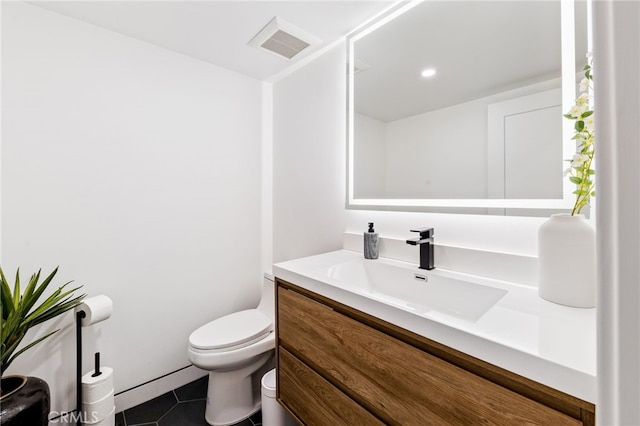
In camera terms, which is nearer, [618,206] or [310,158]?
[618,206]

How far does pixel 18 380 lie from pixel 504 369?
5.86ft

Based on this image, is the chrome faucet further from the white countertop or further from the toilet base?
the toilet base

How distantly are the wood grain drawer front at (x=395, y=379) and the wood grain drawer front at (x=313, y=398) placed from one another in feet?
0.10

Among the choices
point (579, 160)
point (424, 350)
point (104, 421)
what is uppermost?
point (579, 160)

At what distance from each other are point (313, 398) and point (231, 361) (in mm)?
553

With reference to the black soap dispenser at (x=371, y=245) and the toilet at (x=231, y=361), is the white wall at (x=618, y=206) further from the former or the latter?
the toilet at (x=231, y=361)

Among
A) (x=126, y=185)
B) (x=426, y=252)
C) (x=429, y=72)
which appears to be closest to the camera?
(x=426, y=252)

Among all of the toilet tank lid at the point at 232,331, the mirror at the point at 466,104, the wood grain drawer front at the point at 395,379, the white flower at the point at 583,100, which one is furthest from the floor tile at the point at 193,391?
the white flower at the point at 583,100

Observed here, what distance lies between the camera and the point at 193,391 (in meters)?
1.75

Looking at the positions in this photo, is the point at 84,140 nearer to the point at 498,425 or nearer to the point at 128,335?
the point at 128,335

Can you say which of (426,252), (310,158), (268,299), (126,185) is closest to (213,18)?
(310,158)

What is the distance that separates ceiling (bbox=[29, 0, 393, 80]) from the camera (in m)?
1.35

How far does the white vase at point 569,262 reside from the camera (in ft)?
2.49

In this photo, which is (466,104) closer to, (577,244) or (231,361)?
(577,244)
